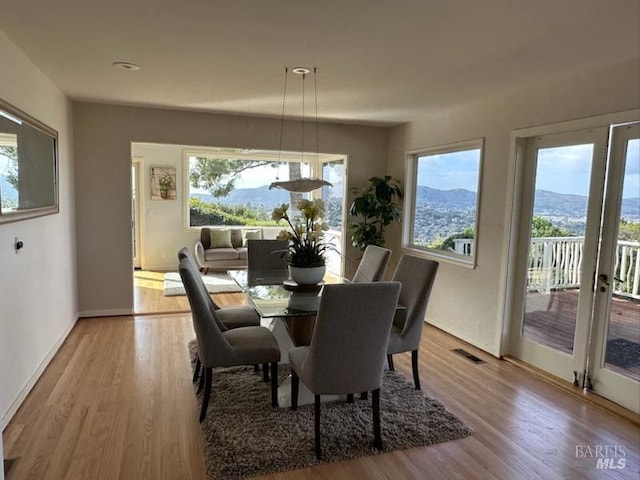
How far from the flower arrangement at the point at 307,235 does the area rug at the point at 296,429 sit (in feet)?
3.18

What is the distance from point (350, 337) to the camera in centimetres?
220

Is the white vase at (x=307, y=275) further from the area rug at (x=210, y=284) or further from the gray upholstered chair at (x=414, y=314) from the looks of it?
the area rug at (x=210, y=284)

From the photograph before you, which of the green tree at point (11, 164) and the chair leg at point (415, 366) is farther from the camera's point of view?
the chair leg at point (415, 366)

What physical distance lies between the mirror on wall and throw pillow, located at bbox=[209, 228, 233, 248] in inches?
156

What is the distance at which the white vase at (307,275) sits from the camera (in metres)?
3.18

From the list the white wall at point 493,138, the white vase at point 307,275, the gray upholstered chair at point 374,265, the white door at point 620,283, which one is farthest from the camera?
the gray upholstered chair at point 374,265

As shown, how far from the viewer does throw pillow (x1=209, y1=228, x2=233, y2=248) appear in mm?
7582

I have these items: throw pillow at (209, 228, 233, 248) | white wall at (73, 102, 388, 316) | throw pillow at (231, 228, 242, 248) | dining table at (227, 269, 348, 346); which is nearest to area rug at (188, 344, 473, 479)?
dining table at (227, 269, 348, 346)

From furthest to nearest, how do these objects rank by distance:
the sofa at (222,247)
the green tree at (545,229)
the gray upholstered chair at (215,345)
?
the sofa at (222,247) → the green tree at (545,229) → the gray upholstered chair at (215,345)

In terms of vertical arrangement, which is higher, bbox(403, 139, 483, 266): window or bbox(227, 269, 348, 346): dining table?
bbox(403, 139, 483, 266): window

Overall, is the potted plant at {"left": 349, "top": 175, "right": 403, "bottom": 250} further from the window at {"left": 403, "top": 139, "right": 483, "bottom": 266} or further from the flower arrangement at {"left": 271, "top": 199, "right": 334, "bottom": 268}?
the flower arrangement at {"left": 271, "top": 199, "right": 334, "bottom": 268}

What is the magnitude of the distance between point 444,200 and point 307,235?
2.31 metres

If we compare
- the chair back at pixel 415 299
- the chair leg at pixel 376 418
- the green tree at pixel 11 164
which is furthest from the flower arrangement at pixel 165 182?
the chair leg at pixel 376 418

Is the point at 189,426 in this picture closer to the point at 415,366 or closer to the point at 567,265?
the point at 415,366
